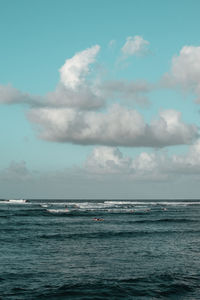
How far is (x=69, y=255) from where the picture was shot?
32844mm

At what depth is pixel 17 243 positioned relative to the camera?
131 ft

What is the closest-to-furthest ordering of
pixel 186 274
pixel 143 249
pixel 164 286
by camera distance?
pixel 164 286 < pixel 186 274 < pixel 143 249

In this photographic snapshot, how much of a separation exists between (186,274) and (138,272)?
142 inches

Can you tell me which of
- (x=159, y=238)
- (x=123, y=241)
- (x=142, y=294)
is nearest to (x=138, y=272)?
(x=142, y=294)

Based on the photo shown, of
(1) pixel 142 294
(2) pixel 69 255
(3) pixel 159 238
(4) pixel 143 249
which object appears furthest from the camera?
(3) pixel 159 238

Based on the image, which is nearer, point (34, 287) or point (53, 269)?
point (34, 287)

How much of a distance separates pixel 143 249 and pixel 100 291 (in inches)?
638

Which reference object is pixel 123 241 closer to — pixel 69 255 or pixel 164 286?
pixel 69 255

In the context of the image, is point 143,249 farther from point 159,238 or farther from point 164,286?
point 164,286

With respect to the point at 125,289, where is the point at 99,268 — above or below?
below

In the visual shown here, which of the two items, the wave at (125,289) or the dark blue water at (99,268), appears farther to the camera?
the dark blue water at (99,268)

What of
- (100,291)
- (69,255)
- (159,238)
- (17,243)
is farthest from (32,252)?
(159,238)

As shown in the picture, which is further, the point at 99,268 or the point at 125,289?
the point at 99,268

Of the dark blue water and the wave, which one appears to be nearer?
the wave
